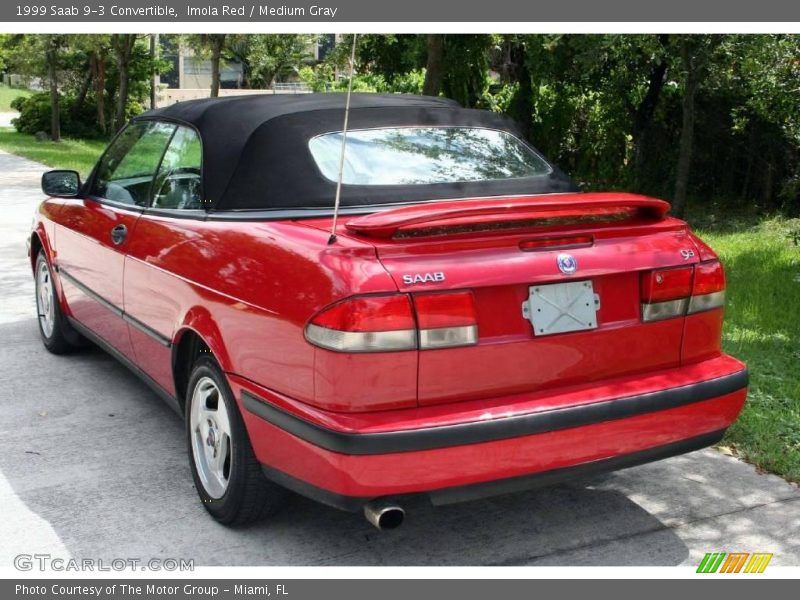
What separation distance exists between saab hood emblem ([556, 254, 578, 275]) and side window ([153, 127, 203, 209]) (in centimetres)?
164

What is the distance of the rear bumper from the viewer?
3.27 metres

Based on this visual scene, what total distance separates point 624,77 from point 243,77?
51.3 m

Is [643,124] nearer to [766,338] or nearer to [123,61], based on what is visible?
[766,338]

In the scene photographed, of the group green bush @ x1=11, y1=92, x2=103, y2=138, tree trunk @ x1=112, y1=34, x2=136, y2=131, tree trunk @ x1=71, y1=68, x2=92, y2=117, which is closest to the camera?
tree trunk @ x1=112, y1=34, x2=136, y2=131

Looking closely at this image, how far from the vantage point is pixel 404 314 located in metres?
3.29

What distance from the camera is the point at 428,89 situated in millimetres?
10320

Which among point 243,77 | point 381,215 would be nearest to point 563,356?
point 381,215

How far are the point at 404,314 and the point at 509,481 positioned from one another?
0.67m

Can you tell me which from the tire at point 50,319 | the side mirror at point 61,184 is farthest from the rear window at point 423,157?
the tire at point 50,319

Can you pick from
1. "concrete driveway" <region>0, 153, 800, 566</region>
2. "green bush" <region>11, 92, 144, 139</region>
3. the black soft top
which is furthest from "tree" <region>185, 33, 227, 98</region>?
"concrete driveway" <region>0, 153, 800, 566</region>

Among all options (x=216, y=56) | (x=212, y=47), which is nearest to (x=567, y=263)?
(x=216, y=56)

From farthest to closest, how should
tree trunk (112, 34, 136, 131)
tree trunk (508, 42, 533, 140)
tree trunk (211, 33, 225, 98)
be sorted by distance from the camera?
tree trunk (112, 34, 136, 131) → tree trunk (211, 33, 225, 98) → tree trunk (508, 42, 533, 140)

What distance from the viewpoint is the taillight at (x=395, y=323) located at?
129 inches

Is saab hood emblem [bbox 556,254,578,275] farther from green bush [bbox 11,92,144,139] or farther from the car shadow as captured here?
green bush [bbox 11,92,144,139]
